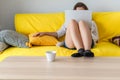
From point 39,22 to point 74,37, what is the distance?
2.43ft

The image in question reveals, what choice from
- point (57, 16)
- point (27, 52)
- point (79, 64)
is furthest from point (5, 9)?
point (79, 64)

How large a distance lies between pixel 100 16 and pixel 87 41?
0.75 metres

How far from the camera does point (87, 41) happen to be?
225 centimetres

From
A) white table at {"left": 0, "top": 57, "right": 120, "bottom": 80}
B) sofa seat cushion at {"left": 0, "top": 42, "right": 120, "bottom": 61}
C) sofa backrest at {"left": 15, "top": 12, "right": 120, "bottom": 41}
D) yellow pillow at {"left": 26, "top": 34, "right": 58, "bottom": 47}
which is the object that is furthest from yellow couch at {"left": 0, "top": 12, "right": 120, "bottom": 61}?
white table at {"left": 0, "top": 57, "right": 120, "bottom": 80}

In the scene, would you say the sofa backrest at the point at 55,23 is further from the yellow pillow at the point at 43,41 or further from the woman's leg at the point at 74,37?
the woman's leg at the point at 74,37

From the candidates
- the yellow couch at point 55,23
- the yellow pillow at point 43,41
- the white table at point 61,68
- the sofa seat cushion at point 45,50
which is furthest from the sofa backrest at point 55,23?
the white table at point 61,68

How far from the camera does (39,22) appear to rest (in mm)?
2891

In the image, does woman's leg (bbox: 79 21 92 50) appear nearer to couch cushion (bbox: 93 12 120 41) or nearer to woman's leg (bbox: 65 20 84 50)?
woman's leg (bbox: 65 20 84 50)

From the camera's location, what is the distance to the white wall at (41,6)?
3.17 m

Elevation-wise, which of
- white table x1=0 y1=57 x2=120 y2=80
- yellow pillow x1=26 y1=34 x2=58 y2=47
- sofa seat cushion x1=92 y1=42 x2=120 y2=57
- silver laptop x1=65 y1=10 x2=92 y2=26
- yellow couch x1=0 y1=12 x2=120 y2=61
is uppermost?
silver laptop x1=65 y1=10 x2=92 y2=26

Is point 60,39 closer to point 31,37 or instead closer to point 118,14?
point 31,37

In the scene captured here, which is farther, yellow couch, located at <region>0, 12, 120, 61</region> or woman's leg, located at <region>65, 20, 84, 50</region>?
yellow couch, located at <region>0, 12, 120, 61</region>

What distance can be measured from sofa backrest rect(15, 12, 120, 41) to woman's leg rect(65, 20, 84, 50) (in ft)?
1.54

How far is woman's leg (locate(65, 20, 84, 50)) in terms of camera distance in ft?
7.45
